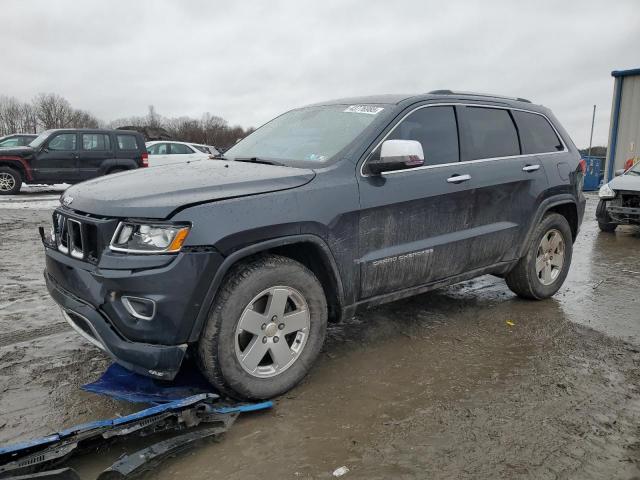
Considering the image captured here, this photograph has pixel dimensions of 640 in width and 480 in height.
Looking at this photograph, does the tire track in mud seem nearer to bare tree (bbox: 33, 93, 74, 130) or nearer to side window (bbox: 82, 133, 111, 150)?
side window (bbox: 82, 133, 111, 150)

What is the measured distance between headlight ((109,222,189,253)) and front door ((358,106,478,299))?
119 centimetres

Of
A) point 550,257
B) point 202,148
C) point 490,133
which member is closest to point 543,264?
point 550,257

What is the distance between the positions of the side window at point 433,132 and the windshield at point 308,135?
0.83 feet

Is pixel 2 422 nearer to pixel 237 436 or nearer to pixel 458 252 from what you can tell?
pixel 237 436

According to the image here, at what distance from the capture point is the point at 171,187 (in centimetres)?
275

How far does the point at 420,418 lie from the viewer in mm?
2789

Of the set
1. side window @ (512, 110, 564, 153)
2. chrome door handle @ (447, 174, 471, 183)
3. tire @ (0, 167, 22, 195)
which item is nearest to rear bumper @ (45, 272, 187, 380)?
chrome door handle @ (447, 174, 471, 183)

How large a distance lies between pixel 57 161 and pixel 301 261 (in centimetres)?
1259

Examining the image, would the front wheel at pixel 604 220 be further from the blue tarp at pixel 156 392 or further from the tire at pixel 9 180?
the tire at pixel 9 180

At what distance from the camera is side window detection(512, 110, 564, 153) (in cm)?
455

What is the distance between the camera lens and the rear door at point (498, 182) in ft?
13.1

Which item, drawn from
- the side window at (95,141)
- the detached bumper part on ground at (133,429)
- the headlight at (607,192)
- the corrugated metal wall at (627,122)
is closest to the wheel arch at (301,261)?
the detached bumper part on ground at (133,429)

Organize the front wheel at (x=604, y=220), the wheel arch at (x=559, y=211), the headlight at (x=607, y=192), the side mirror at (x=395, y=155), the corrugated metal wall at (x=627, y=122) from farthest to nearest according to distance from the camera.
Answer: the corrugated metal wall at (x=627, y=122), the front wheel at (x=604, y=220), the headlight at (x=607, y=192), the wheel arch at (x=559, y=211), the side mirror at (x=395, y=155)

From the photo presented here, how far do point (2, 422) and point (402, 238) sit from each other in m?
2.57
